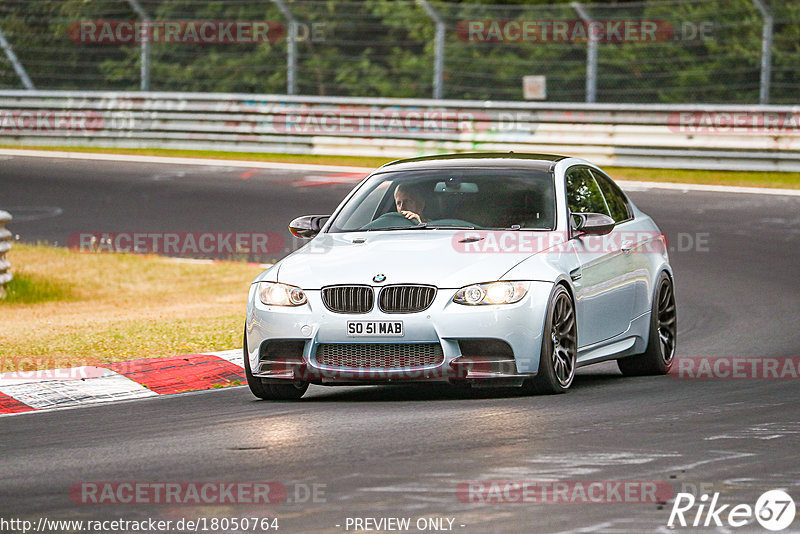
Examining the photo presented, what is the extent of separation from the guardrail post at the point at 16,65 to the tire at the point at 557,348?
22.4 m

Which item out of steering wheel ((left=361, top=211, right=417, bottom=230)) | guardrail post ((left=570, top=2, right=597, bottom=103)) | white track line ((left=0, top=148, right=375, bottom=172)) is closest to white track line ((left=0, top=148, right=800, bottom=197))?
white track line ((left=0, top=148, right=375, bottom=172))

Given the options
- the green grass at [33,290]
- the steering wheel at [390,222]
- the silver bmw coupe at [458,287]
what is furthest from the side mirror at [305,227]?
the green grass at [33,290]

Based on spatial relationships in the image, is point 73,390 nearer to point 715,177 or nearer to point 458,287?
point 458,287

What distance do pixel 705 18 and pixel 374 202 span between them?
51.2 feet

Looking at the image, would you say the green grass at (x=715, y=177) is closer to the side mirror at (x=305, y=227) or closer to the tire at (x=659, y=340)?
the tire at (x=659, y=340)

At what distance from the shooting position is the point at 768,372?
1049cm

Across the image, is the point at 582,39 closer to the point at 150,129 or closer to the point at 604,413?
the point at 150,129

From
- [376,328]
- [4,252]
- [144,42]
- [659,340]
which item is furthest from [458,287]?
[144,42]

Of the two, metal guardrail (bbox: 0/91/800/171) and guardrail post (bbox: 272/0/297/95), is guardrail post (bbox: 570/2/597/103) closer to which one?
metal guardrail (bbox: 0/91/800/171)

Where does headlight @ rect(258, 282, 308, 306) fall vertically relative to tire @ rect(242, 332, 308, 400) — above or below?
above

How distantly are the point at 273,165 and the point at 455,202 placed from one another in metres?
17.2

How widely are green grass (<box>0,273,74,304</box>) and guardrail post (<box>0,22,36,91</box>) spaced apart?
1419 centimetres

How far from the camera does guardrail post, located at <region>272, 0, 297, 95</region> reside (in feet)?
89.7

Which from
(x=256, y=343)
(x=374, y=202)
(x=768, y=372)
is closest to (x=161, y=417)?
(x=256, y=343)
